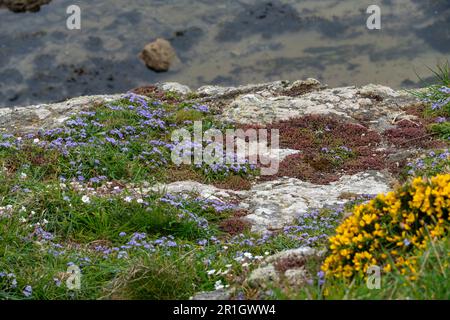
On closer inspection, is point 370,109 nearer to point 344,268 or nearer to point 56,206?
point 56,206

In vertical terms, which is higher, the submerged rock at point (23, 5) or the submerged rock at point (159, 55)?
the submerged rock at point (23, 5)

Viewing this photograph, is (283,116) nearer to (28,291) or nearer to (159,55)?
(159,55)

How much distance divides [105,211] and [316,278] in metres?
4.45

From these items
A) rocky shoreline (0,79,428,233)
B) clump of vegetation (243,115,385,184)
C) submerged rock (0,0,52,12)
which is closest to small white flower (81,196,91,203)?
rocky shoreline (0,79,428,233)

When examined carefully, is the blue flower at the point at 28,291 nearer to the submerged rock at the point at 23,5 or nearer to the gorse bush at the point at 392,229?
Result: the gorse bush at the point at 392,229

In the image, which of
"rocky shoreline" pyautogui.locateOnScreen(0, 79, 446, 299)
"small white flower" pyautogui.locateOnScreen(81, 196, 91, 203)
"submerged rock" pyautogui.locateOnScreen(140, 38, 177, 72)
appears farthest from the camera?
"submerged rock" pyautogui.locateOnScreen(140, 38, 177, 72)

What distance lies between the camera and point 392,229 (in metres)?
6.95

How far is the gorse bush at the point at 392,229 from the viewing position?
22.0 feet

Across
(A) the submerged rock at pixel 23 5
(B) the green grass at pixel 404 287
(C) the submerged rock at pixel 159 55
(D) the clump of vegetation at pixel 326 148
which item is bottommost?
(D) the clump of vegetation at pixel 326 148

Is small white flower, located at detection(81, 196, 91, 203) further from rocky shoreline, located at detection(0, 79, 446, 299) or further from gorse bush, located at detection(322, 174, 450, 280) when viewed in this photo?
gorse bush, located at detection(322, 174, 450, 280)

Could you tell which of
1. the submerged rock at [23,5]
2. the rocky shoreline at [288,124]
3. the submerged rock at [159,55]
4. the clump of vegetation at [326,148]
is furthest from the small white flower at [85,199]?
the submerged rock at [23,5]

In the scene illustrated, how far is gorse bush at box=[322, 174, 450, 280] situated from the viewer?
669 cm

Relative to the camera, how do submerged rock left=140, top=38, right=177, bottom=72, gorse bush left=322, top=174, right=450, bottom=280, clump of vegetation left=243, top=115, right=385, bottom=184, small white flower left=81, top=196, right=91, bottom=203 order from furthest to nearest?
submerged rock left=140, top=38, right=177, bottom=72 → clump of vegetation left=243, top=115, right=385, bottom=184 → small white flower left=81, top=196, right=91, bottom=203 → gorse bush left=322, top=174, right=450, bottom=280

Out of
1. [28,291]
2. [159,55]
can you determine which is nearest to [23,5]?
[159,55]
